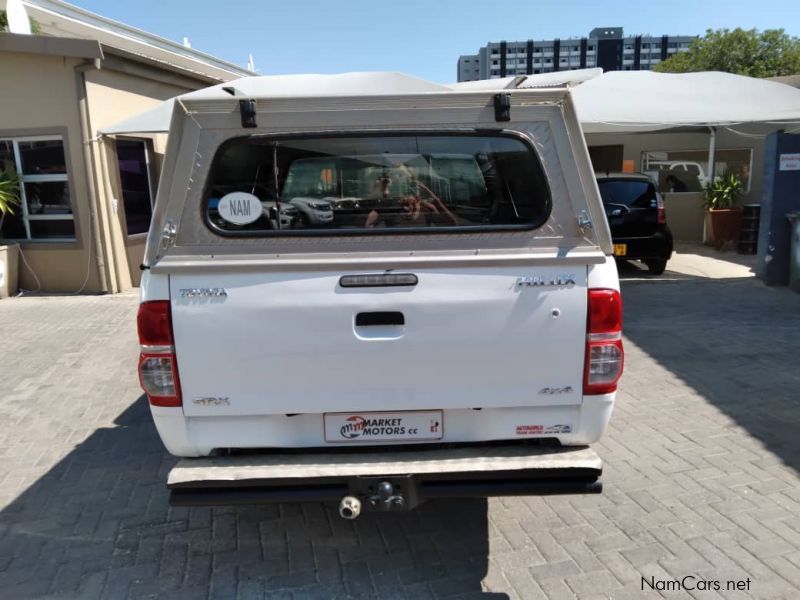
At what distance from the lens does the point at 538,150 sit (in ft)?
8.95

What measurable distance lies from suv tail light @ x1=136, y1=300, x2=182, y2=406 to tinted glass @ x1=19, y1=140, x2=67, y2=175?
28.0 ft

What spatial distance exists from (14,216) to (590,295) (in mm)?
10476

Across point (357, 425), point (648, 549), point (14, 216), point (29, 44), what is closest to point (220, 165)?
point (357, 425)

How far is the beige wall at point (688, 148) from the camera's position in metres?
14.3

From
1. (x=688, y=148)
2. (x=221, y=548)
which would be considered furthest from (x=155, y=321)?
(x=688, y=148)

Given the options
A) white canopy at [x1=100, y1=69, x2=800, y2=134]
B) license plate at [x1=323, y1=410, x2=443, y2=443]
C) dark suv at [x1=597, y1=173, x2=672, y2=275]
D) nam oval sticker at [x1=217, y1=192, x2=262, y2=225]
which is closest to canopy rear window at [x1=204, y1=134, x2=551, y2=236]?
nam oval sticker at [x1=217, y1=192, x2=262, y2=225]

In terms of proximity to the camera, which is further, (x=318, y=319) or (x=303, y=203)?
(x=303, y=203)

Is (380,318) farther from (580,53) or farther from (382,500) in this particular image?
(580,53)

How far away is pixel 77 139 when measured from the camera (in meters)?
9.45

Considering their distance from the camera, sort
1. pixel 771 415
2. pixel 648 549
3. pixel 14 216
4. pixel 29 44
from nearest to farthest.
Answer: pixel 648 549 → pixel 771 415 → pixel 29 44 → pixel 14 216

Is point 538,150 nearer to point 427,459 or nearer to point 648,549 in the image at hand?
point 427,459

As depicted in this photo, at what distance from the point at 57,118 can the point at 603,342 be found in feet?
31.3

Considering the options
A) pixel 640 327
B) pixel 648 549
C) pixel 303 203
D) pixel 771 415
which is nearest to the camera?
pixel 303 203

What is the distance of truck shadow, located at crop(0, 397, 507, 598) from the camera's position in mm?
2941
